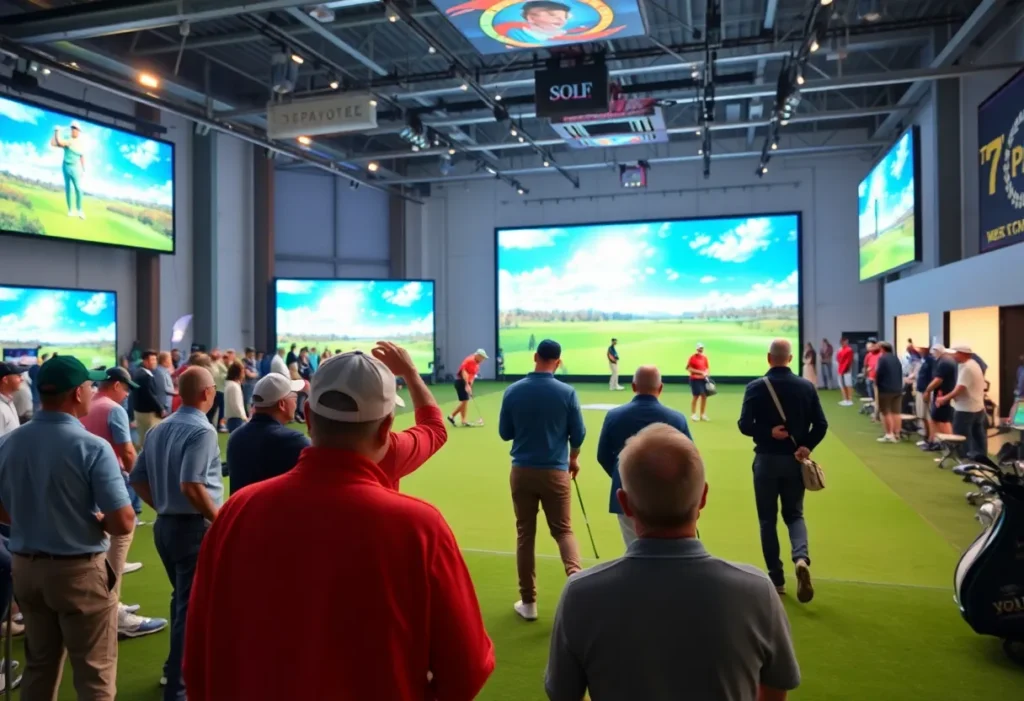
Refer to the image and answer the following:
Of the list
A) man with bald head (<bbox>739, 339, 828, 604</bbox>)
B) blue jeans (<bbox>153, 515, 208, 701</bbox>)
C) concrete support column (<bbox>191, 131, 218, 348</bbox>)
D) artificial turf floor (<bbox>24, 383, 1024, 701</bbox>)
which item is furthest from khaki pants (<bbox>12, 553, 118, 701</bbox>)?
concrete support column (<bbox>191, 131, 218, 348</bbox>)

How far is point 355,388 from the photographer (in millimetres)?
1602

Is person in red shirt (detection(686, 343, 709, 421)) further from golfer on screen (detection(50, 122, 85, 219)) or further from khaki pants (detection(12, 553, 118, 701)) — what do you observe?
golfer on screen (detection(50, 122, 85, 219))

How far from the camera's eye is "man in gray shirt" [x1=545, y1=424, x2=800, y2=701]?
161 centimetres

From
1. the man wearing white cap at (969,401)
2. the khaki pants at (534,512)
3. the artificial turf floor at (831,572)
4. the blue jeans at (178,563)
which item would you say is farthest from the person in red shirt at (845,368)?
the blue jeans at (178,563)

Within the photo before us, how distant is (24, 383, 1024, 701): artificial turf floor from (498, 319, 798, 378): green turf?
42.6ft

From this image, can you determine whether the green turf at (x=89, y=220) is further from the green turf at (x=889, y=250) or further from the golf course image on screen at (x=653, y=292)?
the green turf at (x=889, y=250)

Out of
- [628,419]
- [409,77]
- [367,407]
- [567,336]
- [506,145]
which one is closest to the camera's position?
[367,407]

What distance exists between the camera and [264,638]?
1492mm

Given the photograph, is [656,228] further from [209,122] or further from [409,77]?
[209,122]

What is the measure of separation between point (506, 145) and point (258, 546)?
1893cm

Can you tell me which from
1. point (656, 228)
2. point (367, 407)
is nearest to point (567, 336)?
point (656, 228)

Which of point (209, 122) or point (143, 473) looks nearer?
point (143, 473)

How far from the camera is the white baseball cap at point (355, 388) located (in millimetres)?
1589

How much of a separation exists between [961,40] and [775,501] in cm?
1225
